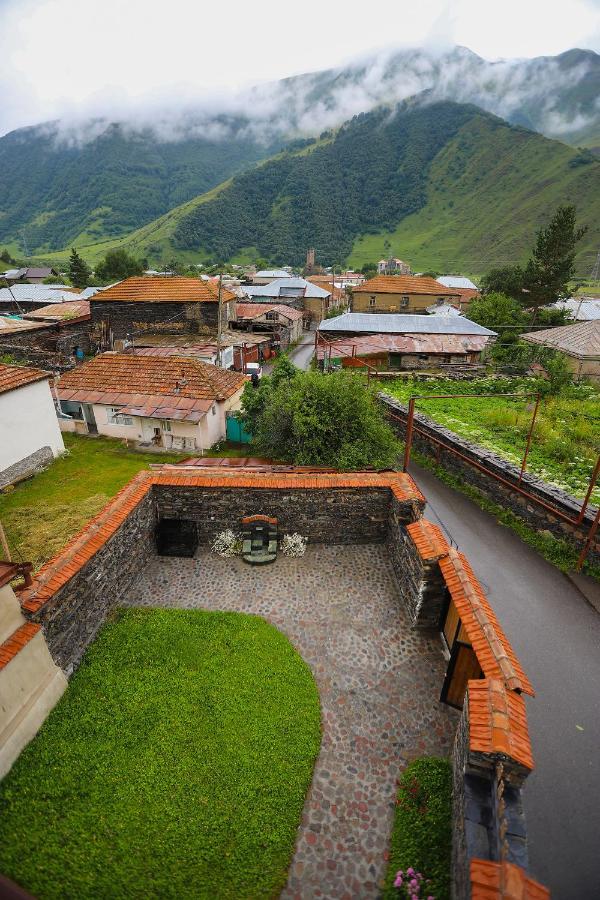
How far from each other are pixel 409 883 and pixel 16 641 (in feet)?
22.3

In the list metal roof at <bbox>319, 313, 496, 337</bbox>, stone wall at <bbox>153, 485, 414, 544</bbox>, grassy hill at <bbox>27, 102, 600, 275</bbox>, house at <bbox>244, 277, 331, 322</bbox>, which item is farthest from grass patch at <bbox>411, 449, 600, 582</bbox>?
grassy hill at <bbox>27, 102, 600, 275</bbox>

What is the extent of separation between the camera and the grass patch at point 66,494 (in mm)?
13688

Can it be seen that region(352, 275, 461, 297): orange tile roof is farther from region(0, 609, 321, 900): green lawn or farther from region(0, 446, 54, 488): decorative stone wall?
region(0, 609, 321, 900): green lawn

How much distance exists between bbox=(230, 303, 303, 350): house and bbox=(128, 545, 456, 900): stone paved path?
35310 mm

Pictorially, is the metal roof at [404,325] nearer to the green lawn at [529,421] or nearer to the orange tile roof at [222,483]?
the green lawn at [529,421]

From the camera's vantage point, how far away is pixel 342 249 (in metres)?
167

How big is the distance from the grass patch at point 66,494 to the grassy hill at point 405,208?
399ft

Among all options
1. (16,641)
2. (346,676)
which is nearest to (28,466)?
(16,641)

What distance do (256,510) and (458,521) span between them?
23.5ft

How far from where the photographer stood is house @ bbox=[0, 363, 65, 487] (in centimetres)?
1711

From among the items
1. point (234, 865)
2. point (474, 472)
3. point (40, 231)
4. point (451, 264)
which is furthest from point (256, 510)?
point (40, 231)

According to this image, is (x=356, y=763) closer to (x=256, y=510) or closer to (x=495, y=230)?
(x=256, y=510)

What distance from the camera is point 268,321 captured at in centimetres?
4538

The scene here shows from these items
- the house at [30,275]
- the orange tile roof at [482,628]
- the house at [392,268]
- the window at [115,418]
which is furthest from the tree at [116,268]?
the orange tile roof at [482,628]
